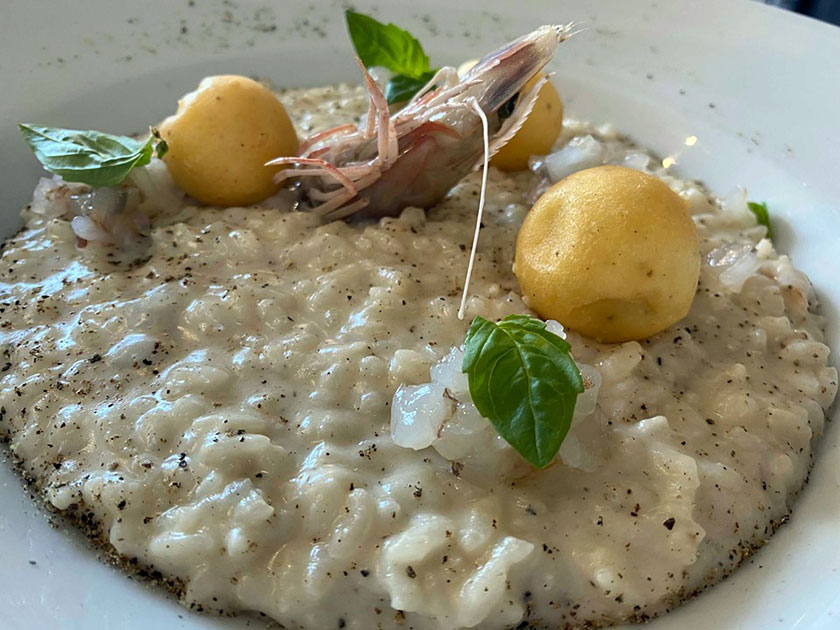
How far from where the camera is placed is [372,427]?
1787 millimetres

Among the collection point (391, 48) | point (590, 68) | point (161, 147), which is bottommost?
point (590, 68)

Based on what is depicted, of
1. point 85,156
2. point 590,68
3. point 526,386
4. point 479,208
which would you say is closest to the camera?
point 526,386

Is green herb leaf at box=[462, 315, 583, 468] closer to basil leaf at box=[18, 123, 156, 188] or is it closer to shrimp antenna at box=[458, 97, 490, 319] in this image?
shrimp antenna at box=[458, 97, 490, 319]

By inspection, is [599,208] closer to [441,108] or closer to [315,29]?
[441,108]

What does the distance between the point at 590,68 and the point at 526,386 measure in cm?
211

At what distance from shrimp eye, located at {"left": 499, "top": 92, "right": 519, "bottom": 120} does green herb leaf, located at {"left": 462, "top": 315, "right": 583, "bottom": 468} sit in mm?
852

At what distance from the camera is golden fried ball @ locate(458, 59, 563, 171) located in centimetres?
260

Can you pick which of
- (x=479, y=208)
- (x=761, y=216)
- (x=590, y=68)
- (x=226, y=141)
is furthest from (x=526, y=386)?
(x=590, y=68)

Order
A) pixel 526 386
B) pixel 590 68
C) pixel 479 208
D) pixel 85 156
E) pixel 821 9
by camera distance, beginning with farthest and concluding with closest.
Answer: pixel 821 9 < pixel 590 68 < pixel 85 156 < pixel 479 208 < pixel 526 386

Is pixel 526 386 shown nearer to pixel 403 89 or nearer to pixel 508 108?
pixel 508 108

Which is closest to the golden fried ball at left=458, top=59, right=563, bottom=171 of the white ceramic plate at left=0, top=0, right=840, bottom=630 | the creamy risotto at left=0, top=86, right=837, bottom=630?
the creamy risotto at left=0, top=86, right=837, bottom=630

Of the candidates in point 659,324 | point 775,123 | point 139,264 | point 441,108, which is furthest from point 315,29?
point 659,324

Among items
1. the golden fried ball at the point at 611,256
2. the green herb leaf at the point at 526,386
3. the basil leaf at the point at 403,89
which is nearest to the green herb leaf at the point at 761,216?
the golden fried ball at the point at 611,256

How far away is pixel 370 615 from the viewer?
1.59 metres
